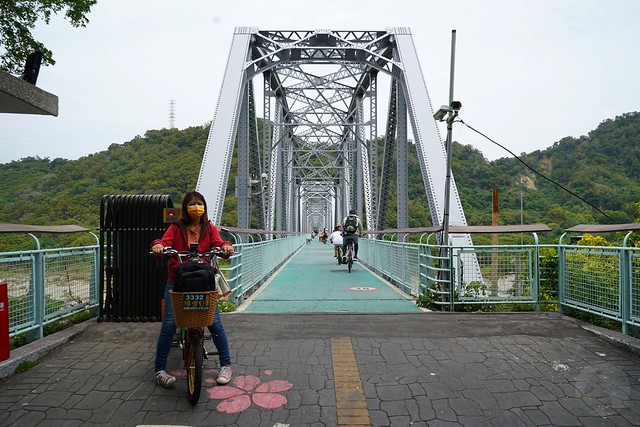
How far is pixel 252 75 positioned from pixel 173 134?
106 feet

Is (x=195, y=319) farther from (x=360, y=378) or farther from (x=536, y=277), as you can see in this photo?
(x=536, y=277)

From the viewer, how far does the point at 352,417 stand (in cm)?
307

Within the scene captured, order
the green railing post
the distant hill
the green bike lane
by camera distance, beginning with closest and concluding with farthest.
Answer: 1. the green railing post
2. the green bike lane
3. the distant hill

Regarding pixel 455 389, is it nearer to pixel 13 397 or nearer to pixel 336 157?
pixel 13 397

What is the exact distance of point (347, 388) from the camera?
349 cm

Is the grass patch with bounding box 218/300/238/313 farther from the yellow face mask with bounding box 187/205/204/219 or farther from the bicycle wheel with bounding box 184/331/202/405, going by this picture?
the bicycle wheel with bounding box 184/331/202/405

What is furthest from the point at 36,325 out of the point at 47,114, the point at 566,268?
the point at 566,268

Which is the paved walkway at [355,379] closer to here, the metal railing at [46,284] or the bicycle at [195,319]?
the bicycle at [195,319]

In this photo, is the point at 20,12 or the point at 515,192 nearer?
the point at 20,12

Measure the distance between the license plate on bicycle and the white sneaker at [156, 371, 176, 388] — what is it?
696 mm

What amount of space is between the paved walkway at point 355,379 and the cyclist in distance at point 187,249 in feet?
0.49

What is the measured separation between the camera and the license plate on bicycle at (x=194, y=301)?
3152mm

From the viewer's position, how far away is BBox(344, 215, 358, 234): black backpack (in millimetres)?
12250

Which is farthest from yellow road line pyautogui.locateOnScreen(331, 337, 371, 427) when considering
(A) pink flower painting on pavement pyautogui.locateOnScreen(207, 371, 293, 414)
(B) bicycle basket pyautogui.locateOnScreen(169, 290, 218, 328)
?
(B) bicycle basket pyautogui.locateOnScreen(169, 290, 218, 328)
